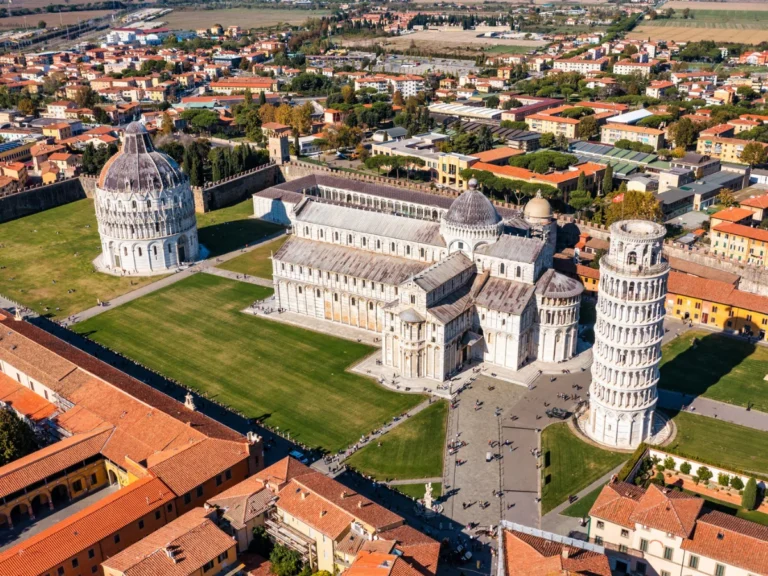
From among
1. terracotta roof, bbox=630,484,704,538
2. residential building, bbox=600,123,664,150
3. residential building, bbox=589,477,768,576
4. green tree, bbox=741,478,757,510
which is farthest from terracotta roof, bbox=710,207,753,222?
terracotta roof, bbox=630,484,704,538

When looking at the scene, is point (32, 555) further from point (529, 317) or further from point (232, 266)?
point (232, 266)

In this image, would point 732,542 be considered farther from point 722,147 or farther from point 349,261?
point 722,147

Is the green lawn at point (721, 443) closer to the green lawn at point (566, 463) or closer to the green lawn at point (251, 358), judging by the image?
the green lawn at point (566, 463)

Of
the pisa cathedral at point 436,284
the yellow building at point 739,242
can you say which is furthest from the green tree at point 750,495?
the yellow building at point 739,242

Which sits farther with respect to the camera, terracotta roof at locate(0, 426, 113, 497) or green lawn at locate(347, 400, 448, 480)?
green lawn at locate(347, 400, 448, 480)

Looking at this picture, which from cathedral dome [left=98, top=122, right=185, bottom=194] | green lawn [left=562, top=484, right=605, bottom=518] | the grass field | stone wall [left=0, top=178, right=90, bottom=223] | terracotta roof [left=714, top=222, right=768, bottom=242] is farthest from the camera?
stone wall [left=0, top=178, right=90, bottom=223]

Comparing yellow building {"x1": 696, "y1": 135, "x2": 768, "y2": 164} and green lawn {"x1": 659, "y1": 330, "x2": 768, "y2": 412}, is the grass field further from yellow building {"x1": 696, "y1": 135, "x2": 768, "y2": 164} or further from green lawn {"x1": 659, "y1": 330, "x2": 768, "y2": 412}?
yellow building {"x1": 696, "y1": 135, "x2": 768, "y2": 164}

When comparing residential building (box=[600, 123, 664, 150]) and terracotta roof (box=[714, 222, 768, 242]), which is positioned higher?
residential building (box=[600, 123, 664, 150])
